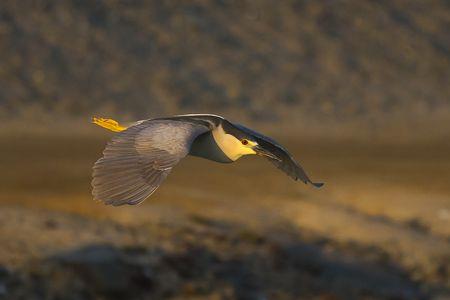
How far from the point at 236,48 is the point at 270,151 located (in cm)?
2743

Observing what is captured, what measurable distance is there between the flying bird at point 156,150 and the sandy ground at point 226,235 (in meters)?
8.12

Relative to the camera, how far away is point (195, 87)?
36.0 m

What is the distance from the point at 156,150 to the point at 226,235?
440 inches

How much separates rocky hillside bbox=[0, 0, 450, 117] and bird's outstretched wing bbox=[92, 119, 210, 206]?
21.6 metres

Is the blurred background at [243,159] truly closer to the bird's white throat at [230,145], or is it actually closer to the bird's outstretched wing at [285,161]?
the bird's outstretched wing at [285,161]

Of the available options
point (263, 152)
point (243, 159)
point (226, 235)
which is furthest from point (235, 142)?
point (243, 159)

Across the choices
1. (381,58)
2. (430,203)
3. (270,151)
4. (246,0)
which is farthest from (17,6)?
(270,151)

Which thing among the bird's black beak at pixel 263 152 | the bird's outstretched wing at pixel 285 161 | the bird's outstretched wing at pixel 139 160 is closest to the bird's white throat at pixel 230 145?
the bird's black beak at pixel 263 152

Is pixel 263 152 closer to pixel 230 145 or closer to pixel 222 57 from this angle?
pixel 230 145

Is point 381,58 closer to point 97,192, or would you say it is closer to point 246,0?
point 246,0

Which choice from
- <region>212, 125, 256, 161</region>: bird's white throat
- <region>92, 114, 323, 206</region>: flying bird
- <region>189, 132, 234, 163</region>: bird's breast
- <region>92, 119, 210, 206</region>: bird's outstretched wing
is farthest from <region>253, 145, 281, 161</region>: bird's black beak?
<region>92, 119, 210, 206</region>: bird's outstretched wing

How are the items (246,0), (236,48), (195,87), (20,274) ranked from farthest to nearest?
(246,0), (236,48), (195,87), (20,274)

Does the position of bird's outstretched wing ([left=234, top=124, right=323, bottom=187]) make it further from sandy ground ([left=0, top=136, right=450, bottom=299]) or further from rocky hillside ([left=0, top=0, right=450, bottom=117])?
rocky hillside ([left=0, top=0, right=450, bottom=117])

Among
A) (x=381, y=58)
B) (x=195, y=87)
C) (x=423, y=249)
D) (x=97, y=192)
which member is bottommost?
(x=97, y=192)
